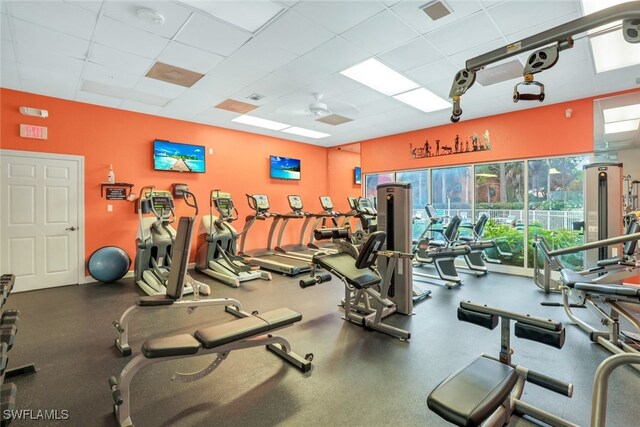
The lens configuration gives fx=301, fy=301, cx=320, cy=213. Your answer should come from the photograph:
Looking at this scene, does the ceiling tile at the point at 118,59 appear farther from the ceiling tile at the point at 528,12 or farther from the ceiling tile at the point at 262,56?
the ceiling tile at the point at 528,12

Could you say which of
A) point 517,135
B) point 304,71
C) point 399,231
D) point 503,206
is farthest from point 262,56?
point 503,206

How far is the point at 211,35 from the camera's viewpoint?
3422 mm

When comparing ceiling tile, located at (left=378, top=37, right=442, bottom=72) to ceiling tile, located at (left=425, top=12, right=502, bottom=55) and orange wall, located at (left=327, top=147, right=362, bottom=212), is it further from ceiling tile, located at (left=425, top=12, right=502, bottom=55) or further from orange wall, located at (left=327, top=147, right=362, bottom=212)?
orange wall, located at (left=327, top=147, right=362, bottom=212)

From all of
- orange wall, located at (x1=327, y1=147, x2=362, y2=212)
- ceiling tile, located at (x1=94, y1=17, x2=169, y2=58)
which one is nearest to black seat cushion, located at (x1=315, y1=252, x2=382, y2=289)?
ceiling tile, located at (x1=94, y1=17, x2=169, y2=58)

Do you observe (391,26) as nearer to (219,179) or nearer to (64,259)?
(219,179)

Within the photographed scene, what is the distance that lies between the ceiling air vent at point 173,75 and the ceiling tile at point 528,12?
3.85 metres

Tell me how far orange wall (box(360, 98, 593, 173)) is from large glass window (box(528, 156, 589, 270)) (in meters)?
0.31

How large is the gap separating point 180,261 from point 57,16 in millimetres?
2868

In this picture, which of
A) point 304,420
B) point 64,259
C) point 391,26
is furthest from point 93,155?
point 304,420

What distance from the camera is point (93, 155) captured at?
5.50m

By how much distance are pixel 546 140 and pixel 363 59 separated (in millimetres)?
4023

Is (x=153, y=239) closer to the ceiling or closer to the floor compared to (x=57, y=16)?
closer to the floor

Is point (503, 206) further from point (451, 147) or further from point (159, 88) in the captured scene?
point (159, 88)

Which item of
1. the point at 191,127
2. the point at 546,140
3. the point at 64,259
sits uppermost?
the point at 191,127
